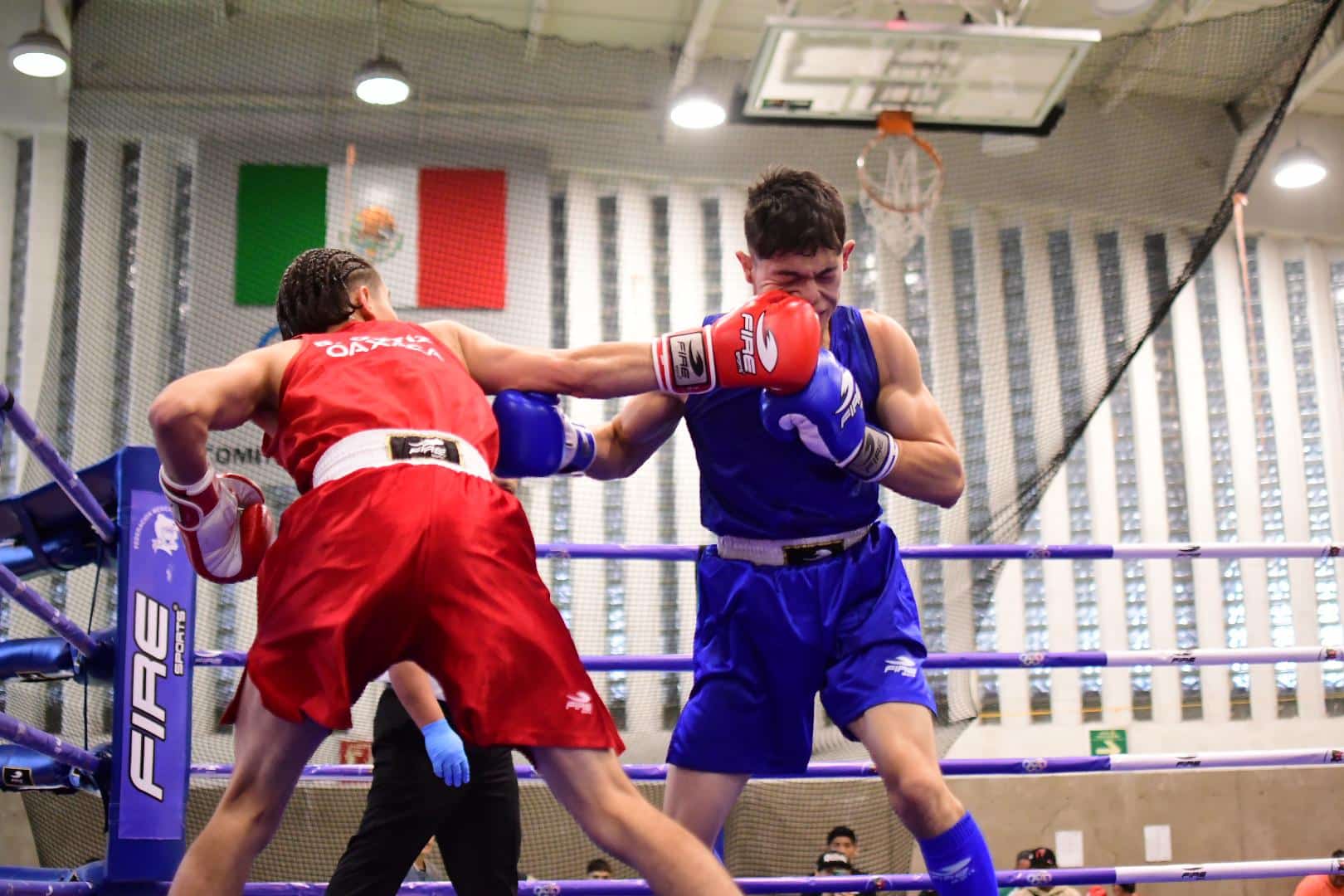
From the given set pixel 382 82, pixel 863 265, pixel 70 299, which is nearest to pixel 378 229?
pixel 382 82

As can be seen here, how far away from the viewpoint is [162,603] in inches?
103

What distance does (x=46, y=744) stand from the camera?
2213mm

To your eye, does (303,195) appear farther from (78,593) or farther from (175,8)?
(78,593)

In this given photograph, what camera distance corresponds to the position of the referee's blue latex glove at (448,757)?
225cm

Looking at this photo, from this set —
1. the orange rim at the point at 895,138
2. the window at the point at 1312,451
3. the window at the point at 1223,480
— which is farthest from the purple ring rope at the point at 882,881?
the window at the point at 1312,451

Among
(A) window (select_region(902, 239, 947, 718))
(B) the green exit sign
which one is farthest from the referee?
(B) the green exit sign

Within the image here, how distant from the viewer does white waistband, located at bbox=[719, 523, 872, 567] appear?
2.24m

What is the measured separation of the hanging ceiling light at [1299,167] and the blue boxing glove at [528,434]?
660 cm

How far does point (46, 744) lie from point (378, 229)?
192 inches

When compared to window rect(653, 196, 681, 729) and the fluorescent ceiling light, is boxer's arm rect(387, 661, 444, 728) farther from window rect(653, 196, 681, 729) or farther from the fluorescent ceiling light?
the fluorescent ceiling light

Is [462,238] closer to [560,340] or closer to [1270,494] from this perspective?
[560,340]

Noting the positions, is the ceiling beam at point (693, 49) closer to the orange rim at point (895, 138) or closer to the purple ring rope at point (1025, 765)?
the orange rim at point (895, 138)

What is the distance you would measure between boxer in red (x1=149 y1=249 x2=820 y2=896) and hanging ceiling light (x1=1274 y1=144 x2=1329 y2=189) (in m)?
6.52

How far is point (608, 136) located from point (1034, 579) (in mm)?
3341
